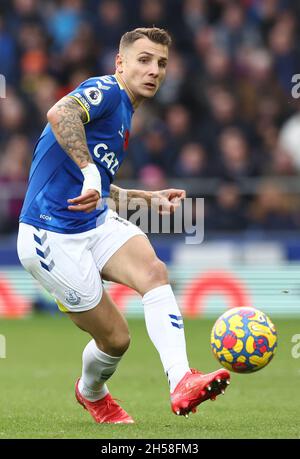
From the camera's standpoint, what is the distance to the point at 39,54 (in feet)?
57.6

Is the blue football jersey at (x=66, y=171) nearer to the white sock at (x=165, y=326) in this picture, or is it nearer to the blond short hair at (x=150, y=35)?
the blond short hair at (x=150, y=35)

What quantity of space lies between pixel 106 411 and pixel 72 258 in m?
1.15

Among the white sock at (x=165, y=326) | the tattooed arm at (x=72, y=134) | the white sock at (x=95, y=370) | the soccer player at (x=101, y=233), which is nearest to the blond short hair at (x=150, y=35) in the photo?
the soccer player at (x=101, y=233)

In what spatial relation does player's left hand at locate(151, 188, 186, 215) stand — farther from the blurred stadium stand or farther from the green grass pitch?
the blurred stadium stand

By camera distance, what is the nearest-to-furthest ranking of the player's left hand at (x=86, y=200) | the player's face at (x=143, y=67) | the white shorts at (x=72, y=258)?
1. the player's left hand at (x=86, y=200)
2. the white shorts at (x=72, y=258)
3. the player's face at (x=143, y=67)

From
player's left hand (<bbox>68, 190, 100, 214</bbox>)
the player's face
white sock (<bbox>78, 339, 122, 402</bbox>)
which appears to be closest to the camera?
player's left hand (<bbox>68, 190, 100, 214</bbox>)

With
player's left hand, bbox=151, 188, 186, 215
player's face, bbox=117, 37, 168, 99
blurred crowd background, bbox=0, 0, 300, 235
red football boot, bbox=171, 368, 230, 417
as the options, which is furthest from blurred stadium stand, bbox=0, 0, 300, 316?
red football boot, bbox=171, 368, 230, 417

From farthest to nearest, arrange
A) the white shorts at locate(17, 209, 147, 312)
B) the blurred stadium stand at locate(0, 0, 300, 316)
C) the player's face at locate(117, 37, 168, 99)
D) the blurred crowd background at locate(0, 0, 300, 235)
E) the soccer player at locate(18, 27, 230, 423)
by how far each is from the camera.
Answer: the blurred crowd background at locate(0, 0, 300, 235), the blurred stadium stand at locate(0, 0, 300, 316), the player's face at locate(117, 37, 168, 99), the white shorts at locate(17, 209, 147, 312), the soccer player at locate(18, 27, 230, 423)

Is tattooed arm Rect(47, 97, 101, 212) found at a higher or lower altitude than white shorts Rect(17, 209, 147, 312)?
higher

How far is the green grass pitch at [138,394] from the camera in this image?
6.36 meters

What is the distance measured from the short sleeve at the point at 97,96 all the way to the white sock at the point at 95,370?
1.52 meters

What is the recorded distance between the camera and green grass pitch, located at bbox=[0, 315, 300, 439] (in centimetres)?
636

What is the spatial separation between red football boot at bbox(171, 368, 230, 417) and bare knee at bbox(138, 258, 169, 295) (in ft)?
1.96

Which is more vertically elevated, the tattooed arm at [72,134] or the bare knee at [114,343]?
the tattooed arm at [72,134]
